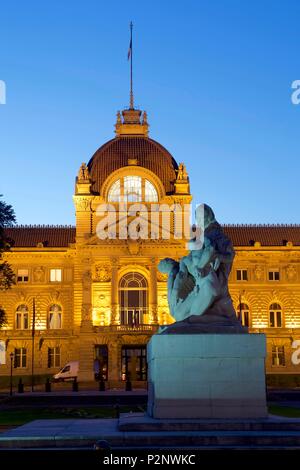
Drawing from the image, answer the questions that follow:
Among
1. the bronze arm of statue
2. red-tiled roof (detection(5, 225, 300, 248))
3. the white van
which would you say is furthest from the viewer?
red-tiled roof (detection(5, 225, 300, 248))

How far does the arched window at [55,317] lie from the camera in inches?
2702

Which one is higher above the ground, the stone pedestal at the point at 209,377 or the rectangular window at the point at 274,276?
the rectangular window at the point at 274,276

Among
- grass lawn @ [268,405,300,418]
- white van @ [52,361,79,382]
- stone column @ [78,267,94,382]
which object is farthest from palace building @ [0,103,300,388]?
grass lawn @ [268,405,300,418]

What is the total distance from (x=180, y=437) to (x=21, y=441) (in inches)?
127

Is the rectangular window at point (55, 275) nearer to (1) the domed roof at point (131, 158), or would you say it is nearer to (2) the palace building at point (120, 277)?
(2) the palace building at point (120, 277)

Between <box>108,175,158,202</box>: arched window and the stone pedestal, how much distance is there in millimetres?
48506

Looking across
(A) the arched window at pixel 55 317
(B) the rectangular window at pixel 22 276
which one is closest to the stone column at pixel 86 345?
(A) the arched window at pixel 55 317

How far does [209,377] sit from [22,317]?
5344 cm

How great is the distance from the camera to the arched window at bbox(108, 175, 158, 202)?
216ft

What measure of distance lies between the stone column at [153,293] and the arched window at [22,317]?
39.9 ft

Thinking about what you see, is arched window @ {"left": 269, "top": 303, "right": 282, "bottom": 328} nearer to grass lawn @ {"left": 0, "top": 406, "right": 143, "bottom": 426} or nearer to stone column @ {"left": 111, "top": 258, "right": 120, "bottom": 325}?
stone column @ {"left": 111, "top": 258, "right": 120, "bottom": 325}

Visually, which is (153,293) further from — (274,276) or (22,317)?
(22,317)

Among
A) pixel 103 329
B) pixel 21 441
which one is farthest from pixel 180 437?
pixel 103 329
